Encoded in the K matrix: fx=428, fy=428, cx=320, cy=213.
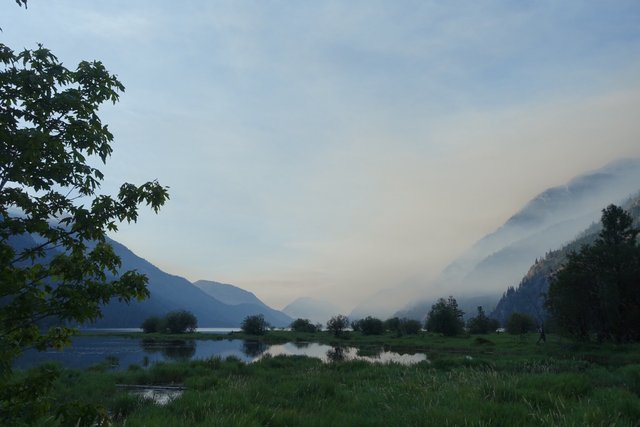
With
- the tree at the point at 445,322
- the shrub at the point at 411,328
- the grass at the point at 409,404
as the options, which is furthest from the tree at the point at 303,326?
the grass at the point at 409,404

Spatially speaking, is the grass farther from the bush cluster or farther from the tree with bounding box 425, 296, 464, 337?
the bush cluster

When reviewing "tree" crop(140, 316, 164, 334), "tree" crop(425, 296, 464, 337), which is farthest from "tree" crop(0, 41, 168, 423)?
"tree" crop(140, 316, 164, 334)

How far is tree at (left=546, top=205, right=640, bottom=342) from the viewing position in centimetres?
5897

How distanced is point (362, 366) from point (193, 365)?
46.9 ft

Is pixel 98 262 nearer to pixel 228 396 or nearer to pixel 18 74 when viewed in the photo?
pixel 18 74

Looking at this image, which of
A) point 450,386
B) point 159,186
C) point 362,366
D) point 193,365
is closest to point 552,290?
point 362,366

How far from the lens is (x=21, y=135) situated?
580 cm

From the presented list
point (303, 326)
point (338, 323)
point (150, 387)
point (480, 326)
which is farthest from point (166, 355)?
point (303, 326)

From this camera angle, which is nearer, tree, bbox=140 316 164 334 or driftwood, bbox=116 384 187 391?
driftwood, bbox=116 384 187 391

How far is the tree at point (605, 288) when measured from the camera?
5897 cm

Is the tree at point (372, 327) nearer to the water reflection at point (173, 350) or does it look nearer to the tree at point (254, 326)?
the tree at point (254, 326)

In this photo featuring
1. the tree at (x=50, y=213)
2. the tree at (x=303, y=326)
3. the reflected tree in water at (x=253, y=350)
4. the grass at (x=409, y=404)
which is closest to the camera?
the tree at (x=50, y=213)

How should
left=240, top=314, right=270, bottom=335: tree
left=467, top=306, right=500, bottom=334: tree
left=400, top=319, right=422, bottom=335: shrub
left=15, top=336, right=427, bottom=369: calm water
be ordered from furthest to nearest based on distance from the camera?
left=240, top=314, right=270, bottom=335: tree, left=467, top=306, right=500, bottom=334: tree, left=400, top=319, right=422, bottom=335: shrub, left=15, top=336, right=427, bottom=369: calm water

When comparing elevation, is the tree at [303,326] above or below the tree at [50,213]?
below
